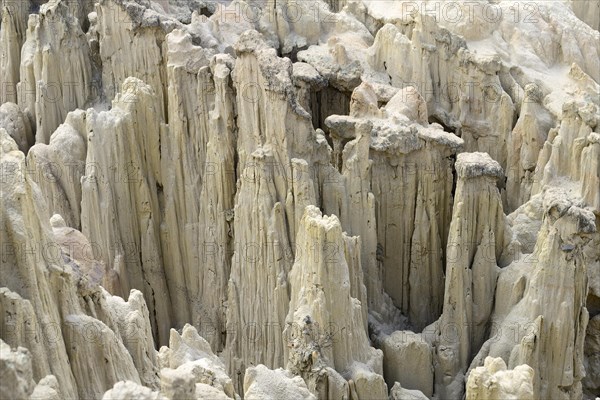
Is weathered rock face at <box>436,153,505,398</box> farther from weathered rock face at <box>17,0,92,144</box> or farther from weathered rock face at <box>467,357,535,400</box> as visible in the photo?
weathered rock face at <box>17,0,92,144</box>

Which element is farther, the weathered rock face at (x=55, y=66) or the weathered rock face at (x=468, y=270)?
the weathered rock face at (x=55, y=66)

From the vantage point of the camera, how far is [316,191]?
1520 centimetres

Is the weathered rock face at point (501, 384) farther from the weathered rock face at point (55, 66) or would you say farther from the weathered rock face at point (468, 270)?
the weathered rock face at point (55, 66)

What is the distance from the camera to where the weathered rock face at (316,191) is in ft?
42.9

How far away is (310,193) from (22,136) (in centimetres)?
698

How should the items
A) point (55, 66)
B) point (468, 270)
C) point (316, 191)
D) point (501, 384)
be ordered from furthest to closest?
1. point (55, 66)
2. point (316, 191)
3. point (468, 270)
4. point (501, 384)

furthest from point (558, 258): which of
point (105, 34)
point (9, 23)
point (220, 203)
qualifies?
point (9, 23)

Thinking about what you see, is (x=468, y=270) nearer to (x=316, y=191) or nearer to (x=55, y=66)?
(x=316, y=191)

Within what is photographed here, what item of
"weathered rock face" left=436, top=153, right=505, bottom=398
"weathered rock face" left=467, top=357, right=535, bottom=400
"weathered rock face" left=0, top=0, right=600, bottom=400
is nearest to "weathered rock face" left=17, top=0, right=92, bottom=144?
"weathered rock face" left=0, top=0, right=600, bottom=400

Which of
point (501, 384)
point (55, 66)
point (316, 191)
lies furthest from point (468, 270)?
point (55, 66)

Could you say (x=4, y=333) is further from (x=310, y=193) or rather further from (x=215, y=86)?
(x=215, y=86)

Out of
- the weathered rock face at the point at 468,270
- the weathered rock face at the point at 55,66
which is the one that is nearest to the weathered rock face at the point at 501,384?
the weathered rock face at the point at 468,270

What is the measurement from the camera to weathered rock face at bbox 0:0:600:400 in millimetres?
13062

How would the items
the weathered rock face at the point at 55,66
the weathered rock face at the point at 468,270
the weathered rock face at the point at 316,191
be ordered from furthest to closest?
the weathered rock face at the point at 55,66
the weathered rock face at the point at 468,270
the weathered rock face at the point at 316,191
